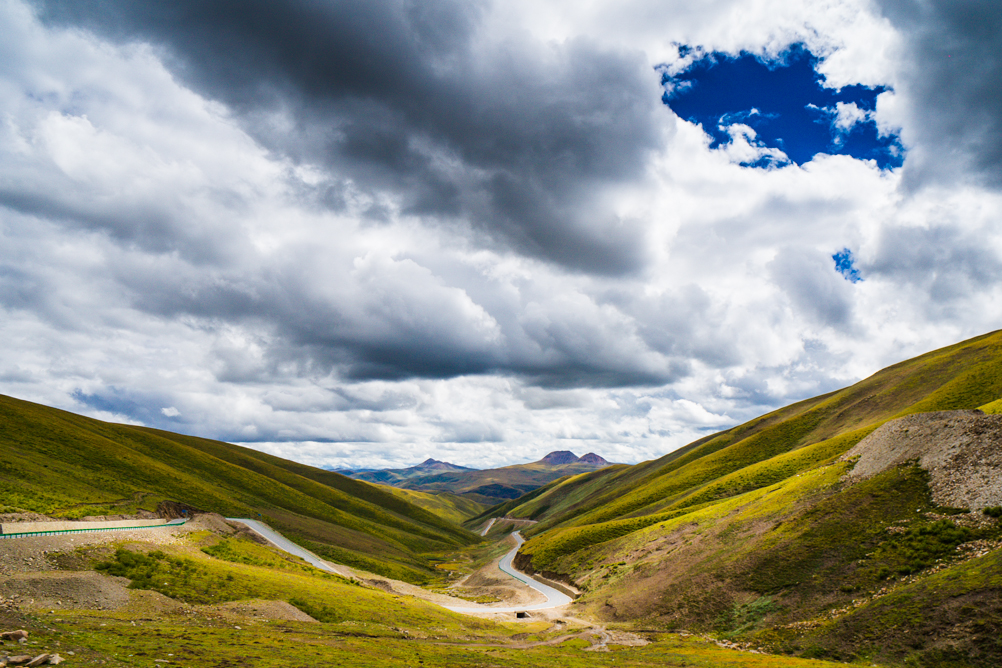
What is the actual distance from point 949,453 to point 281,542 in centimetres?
12350

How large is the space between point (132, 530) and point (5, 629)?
37.5m

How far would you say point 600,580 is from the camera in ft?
283

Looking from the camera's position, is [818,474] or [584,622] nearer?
[584,622]

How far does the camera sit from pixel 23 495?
6869 centimetres

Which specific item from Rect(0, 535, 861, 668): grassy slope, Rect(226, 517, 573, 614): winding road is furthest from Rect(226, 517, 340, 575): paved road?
Rect(0, 535, 861, 668): grassy slope

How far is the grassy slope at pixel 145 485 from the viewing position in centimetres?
8144

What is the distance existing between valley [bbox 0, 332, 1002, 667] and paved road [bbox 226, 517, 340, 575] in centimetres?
288

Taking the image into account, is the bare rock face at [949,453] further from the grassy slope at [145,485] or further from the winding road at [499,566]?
the grassy slope at [145,485]

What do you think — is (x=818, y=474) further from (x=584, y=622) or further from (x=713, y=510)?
(x=584, y=622)

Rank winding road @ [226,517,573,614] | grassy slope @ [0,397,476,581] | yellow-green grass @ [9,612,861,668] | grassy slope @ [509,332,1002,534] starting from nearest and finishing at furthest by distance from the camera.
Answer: yellow-green grass @ [9,612,861,668] → winding road @ [226,517,573,614] → grassy slope @ [0,397,476,581] → grassy slope @ [509,332,1002,534]

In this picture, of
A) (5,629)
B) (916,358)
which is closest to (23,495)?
(5,629)

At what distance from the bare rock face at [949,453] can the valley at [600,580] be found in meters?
0.26

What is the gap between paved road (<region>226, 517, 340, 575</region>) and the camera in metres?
98.2

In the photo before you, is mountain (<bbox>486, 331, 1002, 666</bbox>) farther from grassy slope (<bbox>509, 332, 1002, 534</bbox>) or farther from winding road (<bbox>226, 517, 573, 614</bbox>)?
grassy slope (<bbox>509, 332, 1002, 534</bbox>)
